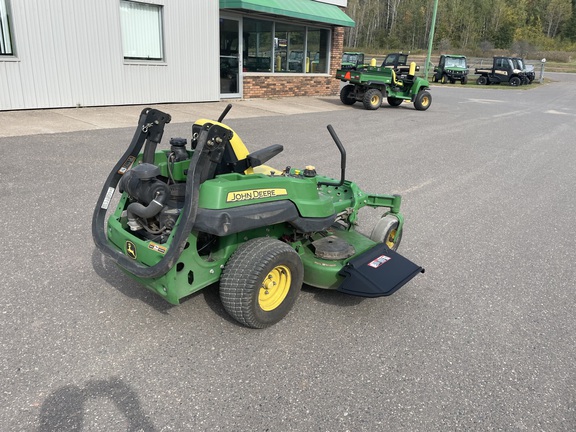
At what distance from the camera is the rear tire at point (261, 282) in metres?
2.81

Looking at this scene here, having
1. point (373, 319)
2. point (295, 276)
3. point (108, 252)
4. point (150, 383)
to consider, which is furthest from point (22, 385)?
point (373, 319)

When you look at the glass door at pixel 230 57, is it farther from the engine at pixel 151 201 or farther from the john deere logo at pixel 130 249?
the john deere logo at pixel 130 249

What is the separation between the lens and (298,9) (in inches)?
609

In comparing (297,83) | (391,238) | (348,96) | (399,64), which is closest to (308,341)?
(391,238)

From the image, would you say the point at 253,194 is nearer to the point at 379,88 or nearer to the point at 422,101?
the point at 379,88

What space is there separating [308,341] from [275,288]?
1.31 ft

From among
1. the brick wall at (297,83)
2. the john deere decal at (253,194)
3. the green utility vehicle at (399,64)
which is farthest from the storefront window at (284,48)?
the john deere decal at (253,194)

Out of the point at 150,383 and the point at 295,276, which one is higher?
the point at 295,276

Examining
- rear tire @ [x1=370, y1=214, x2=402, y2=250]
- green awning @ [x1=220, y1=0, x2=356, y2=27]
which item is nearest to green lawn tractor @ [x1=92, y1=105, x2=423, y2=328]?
rear tire @ [x1=370, y1=214, x2=402, y2=250]

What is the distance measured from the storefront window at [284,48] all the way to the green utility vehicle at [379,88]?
223cm

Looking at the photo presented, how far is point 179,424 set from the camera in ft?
7.48

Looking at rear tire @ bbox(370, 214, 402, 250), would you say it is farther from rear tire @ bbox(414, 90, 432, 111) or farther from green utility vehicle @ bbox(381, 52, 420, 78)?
green utility vehicle @ bbox(381, 52, 420, 78)

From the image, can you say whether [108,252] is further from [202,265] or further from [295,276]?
[295,276]

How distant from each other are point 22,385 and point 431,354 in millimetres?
2316
